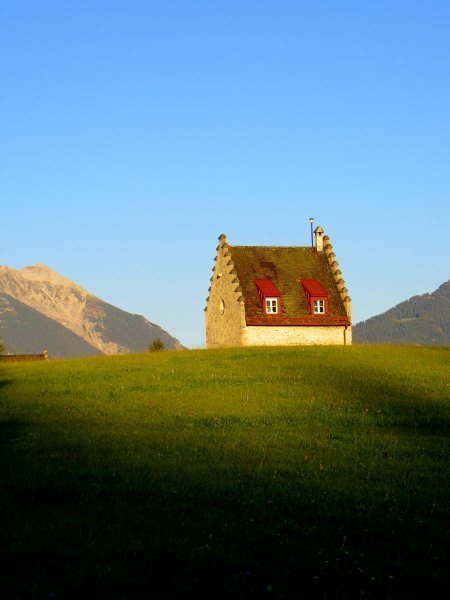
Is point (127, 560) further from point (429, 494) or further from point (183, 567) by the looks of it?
point (429, 494)

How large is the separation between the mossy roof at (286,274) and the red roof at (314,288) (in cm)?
55

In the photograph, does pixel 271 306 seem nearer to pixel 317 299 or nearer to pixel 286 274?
pixel 317 299

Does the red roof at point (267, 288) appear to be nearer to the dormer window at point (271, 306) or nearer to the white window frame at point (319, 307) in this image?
the dormer window at point (271, 306)

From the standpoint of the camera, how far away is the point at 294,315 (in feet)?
228

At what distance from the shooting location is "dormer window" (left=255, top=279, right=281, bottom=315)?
227ft

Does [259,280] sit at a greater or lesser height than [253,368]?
greater

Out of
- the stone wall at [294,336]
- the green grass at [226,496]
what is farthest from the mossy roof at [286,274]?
the green grass at [226,496]

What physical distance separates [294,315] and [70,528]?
58.5 metres

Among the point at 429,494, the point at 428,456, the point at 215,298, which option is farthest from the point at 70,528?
the point at 215,298

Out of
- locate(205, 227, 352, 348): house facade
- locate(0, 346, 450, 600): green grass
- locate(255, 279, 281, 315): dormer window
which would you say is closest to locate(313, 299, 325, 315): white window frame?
locate(205, 227, 352, 348): house facade

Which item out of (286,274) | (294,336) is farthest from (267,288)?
(294,336)

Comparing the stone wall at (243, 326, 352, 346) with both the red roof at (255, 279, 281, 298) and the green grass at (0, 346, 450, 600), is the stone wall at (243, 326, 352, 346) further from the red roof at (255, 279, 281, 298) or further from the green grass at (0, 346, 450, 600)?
the green grass at (0, 346, 450, 600)

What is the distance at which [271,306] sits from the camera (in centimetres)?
6938

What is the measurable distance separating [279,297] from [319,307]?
3.95 metres
